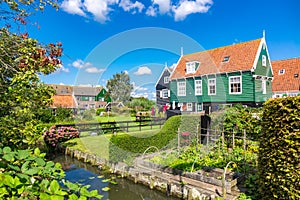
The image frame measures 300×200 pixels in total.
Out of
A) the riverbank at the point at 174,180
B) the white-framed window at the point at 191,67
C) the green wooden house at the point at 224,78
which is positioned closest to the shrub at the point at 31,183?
the riverbank at the point at 174,180

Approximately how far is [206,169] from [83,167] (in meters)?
5.02

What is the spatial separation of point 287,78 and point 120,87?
18921mm

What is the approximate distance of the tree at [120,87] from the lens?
703 cm

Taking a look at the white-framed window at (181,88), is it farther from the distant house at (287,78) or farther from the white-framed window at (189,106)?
the distant house at (287,78)

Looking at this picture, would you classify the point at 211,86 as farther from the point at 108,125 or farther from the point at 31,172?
the point at 31,172

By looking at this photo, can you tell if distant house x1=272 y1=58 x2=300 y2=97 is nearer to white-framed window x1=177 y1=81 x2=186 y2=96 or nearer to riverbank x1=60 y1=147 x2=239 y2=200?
white-framed window x1=177 y1=81 x2=186 y2=96

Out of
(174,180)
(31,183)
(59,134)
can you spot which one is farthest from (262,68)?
(31,183)

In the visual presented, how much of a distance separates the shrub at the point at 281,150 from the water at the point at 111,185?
2513mm

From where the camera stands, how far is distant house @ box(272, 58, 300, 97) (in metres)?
18.7

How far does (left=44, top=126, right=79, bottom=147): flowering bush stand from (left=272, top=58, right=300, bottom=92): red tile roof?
747 inches

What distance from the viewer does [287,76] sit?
19797mm

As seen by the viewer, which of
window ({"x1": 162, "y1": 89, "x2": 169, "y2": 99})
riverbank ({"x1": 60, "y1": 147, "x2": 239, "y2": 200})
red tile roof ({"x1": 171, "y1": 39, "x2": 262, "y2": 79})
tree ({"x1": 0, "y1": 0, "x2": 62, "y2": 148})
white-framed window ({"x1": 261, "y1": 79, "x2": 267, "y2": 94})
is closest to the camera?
tree ({"x1": 0, "y1": 0, "x2": 62, "y2": 148})

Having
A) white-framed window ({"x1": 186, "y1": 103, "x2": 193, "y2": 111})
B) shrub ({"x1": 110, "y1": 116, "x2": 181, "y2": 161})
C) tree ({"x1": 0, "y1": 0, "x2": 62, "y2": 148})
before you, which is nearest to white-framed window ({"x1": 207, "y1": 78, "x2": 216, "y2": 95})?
white-framed window ({"x1": 186, "y1": 103, "x2": 193, "y2": 111})

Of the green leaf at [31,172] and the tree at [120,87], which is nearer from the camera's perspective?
the green leaf at [31,172]
